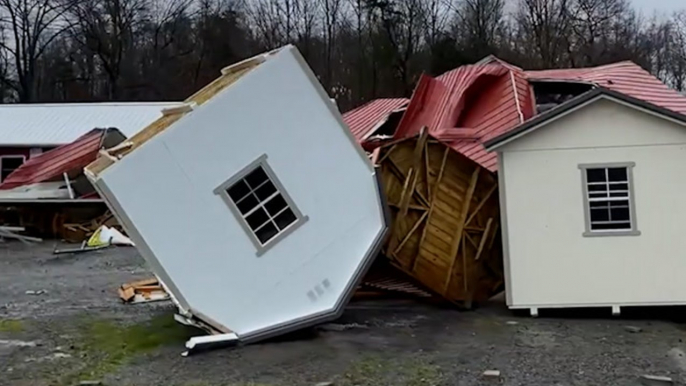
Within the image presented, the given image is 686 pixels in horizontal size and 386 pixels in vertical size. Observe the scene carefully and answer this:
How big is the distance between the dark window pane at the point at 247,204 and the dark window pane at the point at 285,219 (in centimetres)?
36

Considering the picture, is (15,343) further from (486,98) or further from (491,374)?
(486,98)

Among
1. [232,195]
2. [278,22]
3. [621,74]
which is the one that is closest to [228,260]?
[232,195]

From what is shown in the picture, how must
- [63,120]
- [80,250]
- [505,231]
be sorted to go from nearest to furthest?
[505,231], [80,250], [63,120]

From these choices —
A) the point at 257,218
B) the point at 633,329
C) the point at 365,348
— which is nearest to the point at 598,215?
the point at 633,329

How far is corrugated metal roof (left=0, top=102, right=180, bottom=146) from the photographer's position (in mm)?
26828

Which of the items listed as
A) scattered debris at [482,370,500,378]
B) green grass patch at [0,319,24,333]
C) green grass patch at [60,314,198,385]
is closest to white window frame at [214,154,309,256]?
green grass patch at [60,314,198,385]

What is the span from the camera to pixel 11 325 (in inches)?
413

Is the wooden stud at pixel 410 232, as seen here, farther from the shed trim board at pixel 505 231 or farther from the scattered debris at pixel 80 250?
the scattered debris at pixel 80 250

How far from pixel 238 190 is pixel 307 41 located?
120 ft

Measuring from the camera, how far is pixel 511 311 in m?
11.1

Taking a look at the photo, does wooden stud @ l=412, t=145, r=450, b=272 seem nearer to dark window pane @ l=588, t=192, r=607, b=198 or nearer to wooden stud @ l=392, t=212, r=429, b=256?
wooden stud @ l=392, t=212, r=429, b=256

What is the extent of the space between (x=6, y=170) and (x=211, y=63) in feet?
68.5

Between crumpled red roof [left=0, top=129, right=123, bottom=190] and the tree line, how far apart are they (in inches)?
820

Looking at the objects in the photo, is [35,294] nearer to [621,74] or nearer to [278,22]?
[621,74]
